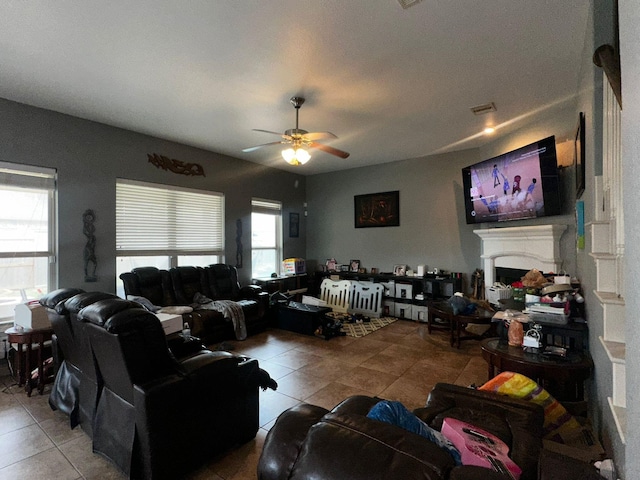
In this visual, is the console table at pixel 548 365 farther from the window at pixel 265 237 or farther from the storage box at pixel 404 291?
the window at pixel 265 237

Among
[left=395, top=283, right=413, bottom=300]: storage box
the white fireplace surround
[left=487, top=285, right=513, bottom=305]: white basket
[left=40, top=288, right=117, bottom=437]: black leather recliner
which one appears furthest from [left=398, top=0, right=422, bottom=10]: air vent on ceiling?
[left=395, top=283, right=413, bottom=300]: storage box

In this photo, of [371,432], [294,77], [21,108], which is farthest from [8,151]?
[371,432]

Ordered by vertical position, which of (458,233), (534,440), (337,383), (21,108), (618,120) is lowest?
(337,383)

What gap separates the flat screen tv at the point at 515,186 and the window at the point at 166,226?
4.15 metres

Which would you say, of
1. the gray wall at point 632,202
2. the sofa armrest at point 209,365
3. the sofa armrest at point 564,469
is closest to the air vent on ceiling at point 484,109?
the gray wall at point 632,202

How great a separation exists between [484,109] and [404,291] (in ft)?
10.2

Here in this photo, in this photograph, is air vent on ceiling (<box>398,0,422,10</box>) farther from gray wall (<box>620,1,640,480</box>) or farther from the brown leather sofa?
the brown leather sofa

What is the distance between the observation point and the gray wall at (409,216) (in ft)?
17.0

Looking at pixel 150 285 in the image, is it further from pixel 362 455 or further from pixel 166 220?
pixel 362 455

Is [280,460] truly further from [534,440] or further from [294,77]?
[294,77]

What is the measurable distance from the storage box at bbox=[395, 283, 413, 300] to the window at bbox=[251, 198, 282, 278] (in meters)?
2.56

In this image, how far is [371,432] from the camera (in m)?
0.79

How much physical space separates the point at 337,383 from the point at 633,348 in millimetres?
2577

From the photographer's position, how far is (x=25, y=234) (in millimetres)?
3451
